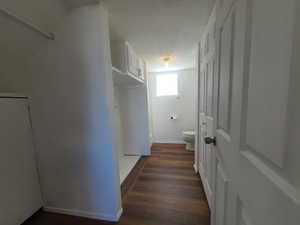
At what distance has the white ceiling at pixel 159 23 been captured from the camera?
1274mm

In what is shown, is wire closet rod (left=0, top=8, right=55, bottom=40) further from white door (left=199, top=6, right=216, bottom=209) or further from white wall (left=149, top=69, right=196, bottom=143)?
white wall (left=149, top=69, right=196, bottom=143)

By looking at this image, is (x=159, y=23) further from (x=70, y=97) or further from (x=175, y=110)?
(x=175, y=110)

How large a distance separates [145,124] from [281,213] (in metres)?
2.74

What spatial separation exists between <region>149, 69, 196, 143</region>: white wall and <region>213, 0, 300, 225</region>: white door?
10.2ft

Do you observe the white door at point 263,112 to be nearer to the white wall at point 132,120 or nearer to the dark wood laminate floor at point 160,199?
the dark wood laminate floor at point 160,199

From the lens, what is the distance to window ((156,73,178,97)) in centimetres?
384

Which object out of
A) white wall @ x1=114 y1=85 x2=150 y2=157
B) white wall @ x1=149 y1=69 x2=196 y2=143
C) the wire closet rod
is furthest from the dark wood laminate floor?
the wire closet rod

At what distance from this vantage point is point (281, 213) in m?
0.33

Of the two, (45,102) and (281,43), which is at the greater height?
(281,43)

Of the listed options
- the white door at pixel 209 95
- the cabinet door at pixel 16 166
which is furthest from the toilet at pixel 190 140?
the cabinet door at pixel 16 166

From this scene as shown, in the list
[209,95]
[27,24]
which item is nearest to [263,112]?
[209,95]

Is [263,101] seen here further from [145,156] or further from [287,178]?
[145,156]

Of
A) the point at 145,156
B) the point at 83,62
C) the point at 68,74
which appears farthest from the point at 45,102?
the point at 145,156

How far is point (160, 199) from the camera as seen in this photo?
174 cm
